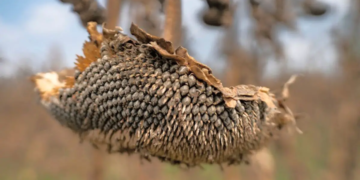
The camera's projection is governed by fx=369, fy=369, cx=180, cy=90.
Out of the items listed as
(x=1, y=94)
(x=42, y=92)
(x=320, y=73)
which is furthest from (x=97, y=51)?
(x=320, y=73)

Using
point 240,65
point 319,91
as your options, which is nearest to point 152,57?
point 240,65

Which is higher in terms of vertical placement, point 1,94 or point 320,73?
point 320,73

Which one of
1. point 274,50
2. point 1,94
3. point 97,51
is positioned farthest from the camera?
point 1,94

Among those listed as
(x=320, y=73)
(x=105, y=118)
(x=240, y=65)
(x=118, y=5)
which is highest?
(x=320, y=73)

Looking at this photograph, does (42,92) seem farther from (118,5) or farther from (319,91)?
(319,91)

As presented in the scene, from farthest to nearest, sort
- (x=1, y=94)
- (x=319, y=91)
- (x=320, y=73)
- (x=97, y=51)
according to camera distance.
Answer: (x=319, y=91) < (x=320, y=73) < (x=1, y=94) < (x=97, y=51)

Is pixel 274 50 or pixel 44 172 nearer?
pixel 274 50
